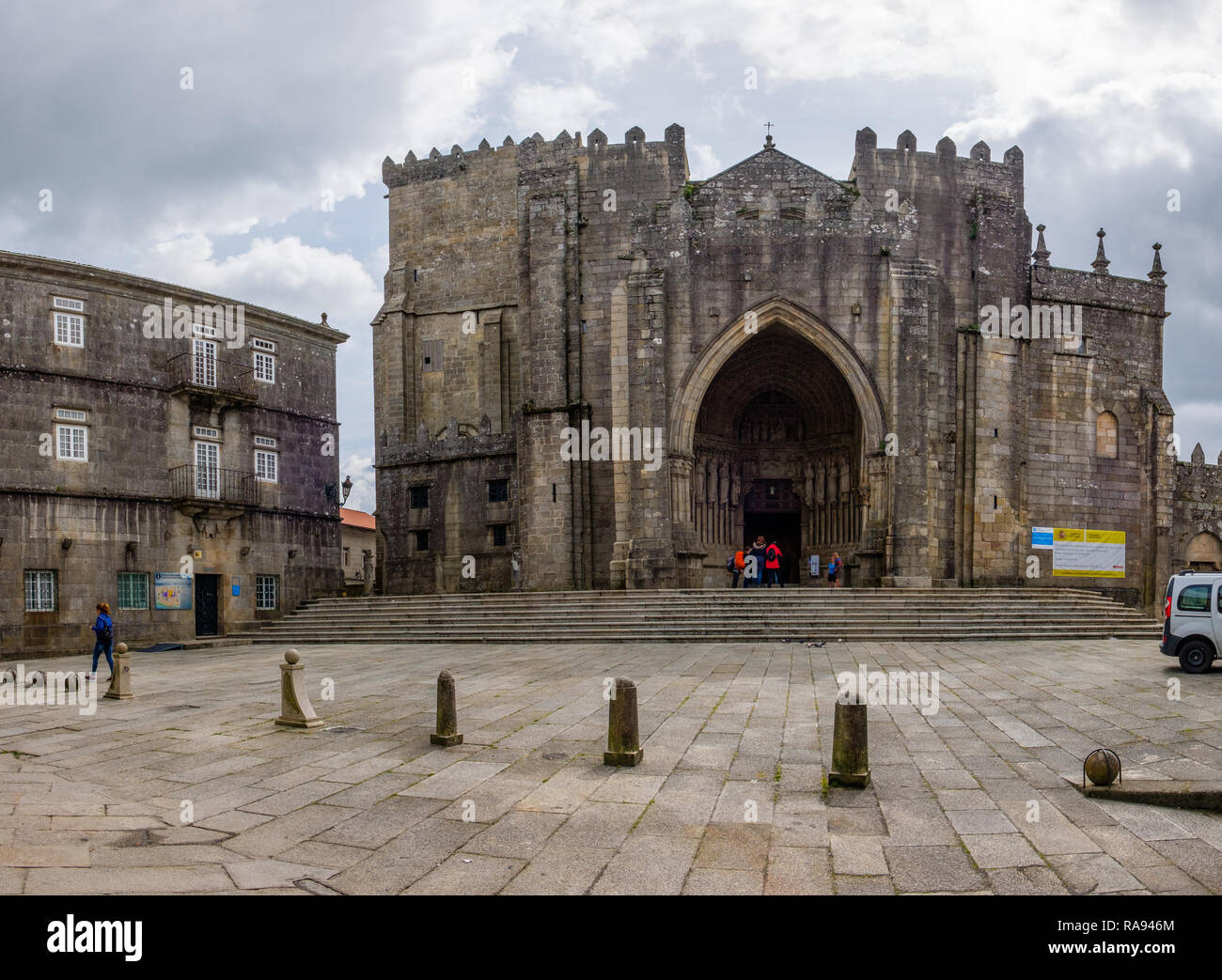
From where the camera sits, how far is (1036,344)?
29266mm

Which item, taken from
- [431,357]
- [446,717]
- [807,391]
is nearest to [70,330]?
[431,357]

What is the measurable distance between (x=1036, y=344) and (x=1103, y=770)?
25016 mm

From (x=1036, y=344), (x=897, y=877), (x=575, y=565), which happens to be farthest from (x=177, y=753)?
(x=1036, y=344)

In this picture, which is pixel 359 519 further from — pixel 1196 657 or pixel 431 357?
pixel 1196 657

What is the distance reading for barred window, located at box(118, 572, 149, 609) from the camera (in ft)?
77.0

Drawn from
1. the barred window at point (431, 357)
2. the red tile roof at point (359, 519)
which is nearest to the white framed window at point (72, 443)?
the barred window at point (431, 357)

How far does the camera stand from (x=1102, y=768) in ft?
23.5

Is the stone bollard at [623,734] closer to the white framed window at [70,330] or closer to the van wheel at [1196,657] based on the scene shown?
the van wheel at [1196,657]

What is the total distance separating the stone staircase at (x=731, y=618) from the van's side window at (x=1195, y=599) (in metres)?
5.89

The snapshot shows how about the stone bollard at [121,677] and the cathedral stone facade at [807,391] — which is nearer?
the stone bollard at [121,677]

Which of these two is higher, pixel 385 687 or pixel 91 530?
pixel 91 530

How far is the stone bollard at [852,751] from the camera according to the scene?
7.47 metres
